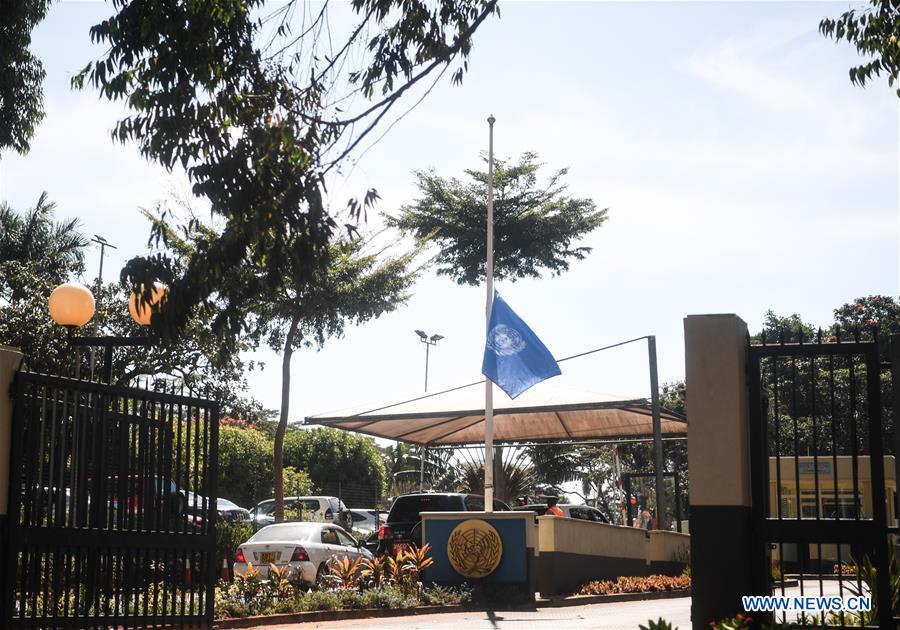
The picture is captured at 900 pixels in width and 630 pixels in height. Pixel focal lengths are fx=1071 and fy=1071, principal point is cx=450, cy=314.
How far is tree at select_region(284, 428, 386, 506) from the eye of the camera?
52.9m

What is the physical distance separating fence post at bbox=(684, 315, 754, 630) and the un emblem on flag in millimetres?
10458

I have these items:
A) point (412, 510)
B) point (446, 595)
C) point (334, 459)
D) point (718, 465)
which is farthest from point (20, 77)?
point (334, 459)

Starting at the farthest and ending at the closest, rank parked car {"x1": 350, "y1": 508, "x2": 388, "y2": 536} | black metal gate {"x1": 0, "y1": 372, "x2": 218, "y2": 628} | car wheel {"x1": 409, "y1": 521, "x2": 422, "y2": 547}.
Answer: parked car {"x1": 350, "y1": 508, "x2": 388, "y2": 536} < car wheel {"x1": 409, "y1": 521, "x2": 422, "y2": 547} < black metal gate {"x1": 0, "y1": 372, "x2": 218, "y2": 628}

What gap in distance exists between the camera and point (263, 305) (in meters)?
28.8

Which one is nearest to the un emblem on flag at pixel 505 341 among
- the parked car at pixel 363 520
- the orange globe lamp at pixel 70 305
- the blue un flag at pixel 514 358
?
the blue un flag at pixel 514 358

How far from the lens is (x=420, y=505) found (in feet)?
70.2

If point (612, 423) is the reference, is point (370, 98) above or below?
above

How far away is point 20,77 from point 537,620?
1417cm

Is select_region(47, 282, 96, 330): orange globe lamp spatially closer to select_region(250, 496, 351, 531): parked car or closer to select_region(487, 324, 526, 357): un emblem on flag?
select_region(487, 324, 526, 357): un emblem on flag

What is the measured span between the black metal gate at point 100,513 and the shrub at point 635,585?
986cm

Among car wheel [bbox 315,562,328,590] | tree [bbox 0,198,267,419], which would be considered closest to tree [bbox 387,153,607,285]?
tree [bbox 0,198,267,419]

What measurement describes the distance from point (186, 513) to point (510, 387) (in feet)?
31.6

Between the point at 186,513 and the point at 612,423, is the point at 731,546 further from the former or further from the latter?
the point at 612,423

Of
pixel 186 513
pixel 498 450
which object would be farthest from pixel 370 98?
pixel 498 450
